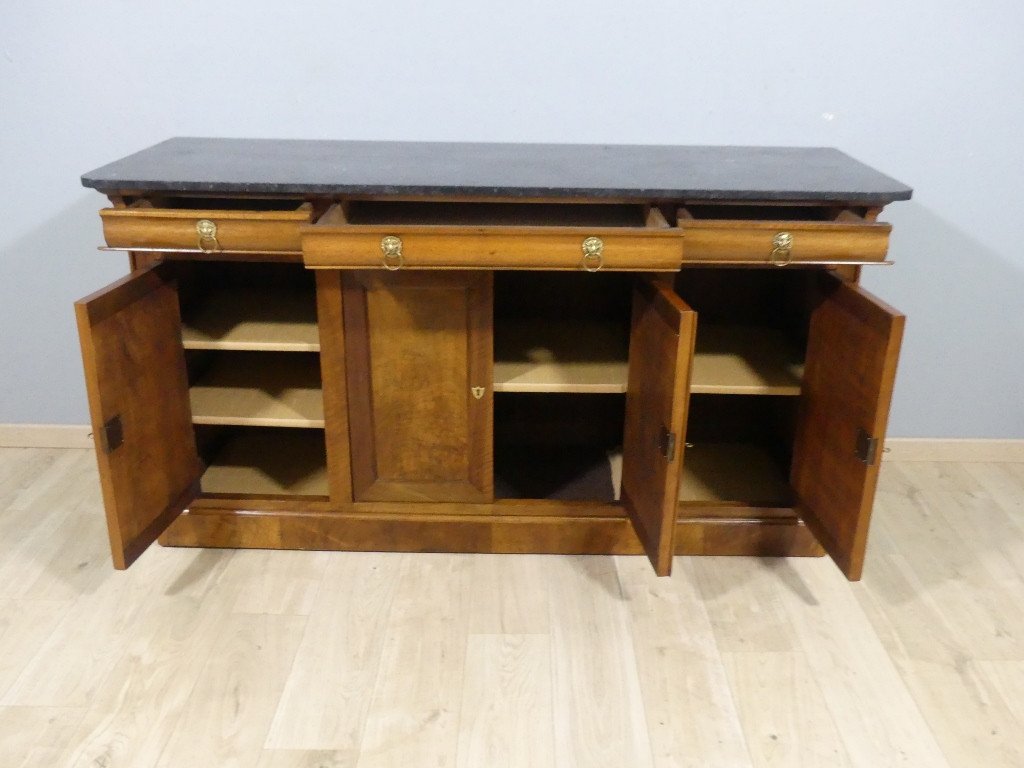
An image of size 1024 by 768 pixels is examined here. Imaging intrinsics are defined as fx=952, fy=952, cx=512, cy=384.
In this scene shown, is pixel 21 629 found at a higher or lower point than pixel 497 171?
lower

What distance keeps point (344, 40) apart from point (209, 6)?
0.96ft

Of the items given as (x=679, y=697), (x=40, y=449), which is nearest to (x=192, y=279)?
(x=40, y=449)

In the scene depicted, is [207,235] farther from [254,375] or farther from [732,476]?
[732,476]

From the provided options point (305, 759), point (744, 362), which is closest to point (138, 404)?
point (305, 759)

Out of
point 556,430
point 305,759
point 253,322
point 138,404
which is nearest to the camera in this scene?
point 305,759

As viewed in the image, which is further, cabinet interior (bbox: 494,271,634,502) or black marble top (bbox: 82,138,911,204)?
cabinet interior (bbox: 494,271,634,502)

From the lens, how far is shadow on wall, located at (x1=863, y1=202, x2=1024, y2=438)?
2221 millimetres

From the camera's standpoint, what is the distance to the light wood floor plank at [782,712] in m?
1.49

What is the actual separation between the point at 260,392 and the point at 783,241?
108cm

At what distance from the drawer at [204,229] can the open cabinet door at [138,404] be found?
0.26 feet

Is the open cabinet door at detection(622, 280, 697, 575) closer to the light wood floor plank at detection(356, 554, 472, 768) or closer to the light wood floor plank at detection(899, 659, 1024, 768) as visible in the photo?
the light wood floor plank at detection(356, 554, 472, 768)

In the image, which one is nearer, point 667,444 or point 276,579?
point 667,444

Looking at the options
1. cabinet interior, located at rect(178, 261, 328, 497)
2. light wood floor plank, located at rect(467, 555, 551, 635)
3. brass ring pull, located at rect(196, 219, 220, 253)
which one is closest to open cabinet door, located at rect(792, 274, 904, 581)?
light wood floor plank, located at rect(467, 555, 551, 635)

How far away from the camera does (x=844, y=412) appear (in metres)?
1.69
